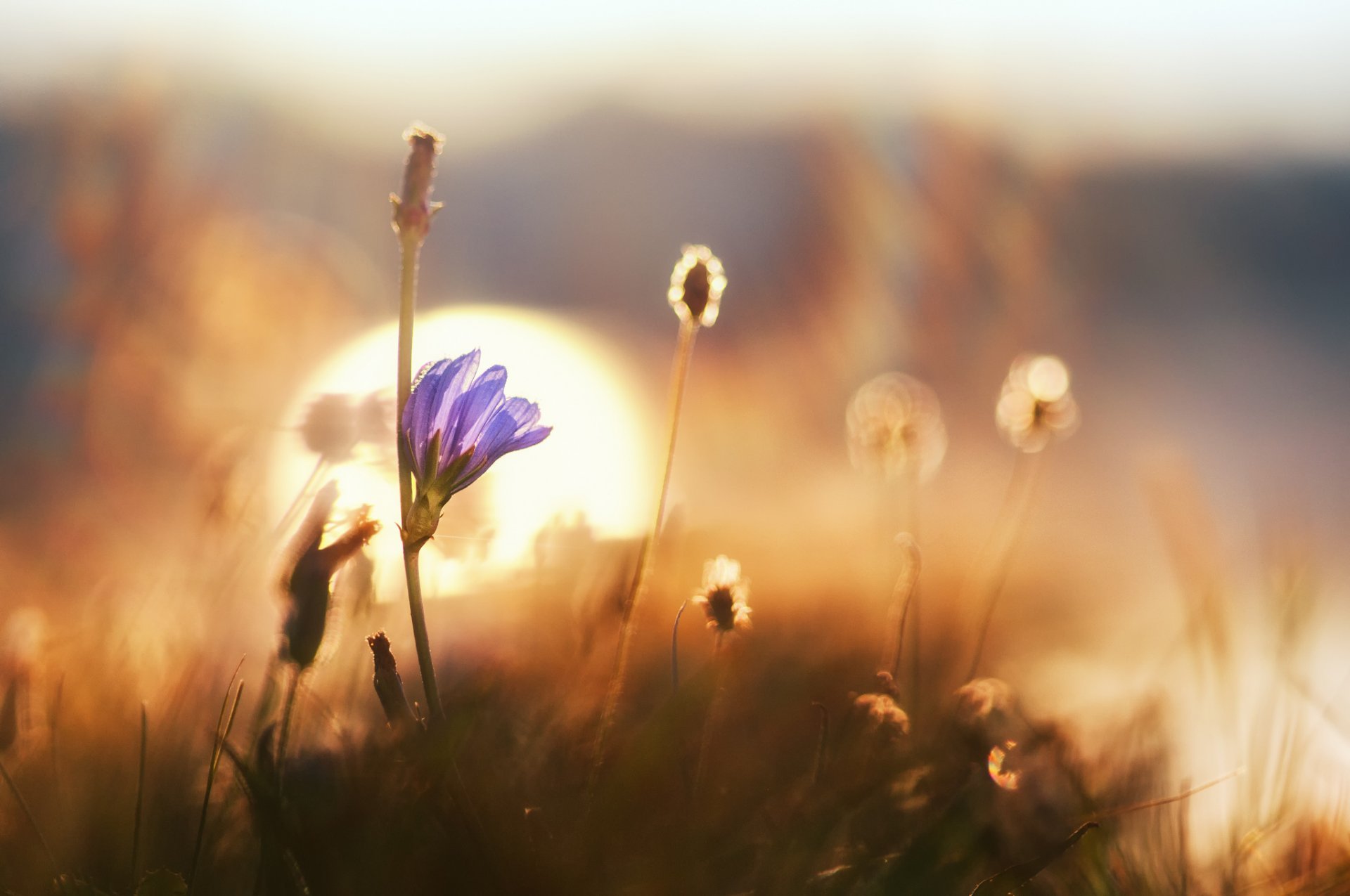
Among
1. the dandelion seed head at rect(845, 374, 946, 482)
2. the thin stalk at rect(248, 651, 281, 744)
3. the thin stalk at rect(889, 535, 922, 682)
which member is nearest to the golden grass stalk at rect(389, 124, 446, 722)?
the thin stalk at rect(248, 651, 281, 744)

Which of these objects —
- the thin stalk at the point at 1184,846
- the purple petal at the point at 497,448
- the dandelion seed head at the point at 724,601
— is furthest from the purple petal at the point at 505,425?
the thin stalk at the point at 1184,846

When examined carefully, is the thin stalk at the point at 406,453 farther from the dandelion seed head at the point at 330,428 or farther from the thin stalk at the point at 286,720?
the dandelion seed head at the point at 330,428

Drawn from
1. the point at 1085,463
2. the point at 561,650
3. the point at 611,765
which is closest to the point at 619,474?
the point at 561,650

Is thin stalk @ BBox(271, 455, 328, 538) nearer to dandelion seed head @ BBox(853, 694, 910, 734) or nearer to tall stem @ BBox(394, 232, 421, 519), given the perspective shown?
tall stem @ BBox(394, 232, 421, 519)

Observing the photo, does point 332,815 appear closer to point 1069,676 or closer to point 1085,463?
point 1069,676

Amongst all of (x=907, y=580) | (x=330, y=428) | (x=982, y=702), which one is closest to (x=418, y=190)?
(x=330, y=428)
